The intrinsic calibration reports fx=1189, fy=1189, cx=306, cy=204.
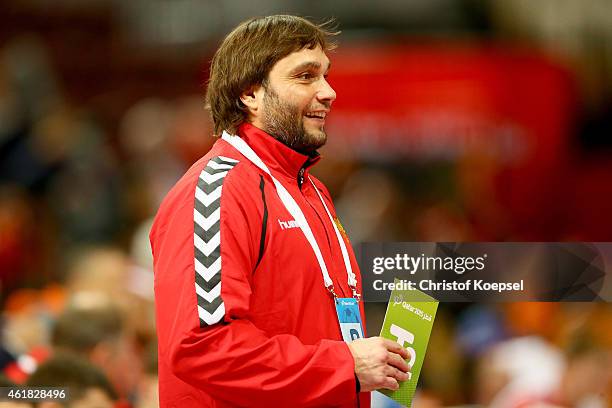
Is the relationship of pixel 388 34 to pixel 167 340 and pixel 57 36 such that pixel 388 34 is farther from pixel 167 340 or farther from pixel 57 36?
pixel 167 340

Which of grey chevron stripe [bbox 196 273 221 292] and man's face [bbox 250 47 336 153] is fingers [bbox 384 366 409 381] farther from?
man's face [bbox 250 47 336 153]

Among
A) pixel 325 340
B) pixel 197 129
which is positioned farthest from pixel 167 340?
pixel 197 129

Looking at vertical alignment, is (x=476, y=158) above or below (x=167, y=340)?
above

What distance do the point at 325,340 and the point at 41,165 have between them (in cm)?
645

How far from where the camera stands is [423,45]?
9859 millimetres

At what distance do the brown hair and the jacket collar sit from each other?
0.21ft

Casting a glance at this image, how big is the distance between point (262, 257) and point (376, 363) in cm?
39

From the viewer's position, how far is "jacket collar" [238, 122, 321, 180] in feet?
10.5

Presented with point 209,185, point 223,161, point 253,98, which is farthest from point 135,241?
point 209,185

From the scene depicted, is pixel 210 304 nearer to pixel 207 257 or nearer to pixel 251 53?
pixel 207 257

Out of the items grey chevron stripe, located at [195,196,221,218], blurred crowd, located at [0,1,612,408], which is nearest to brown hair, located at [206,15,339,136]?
grey chevron stripe, located at [195,196,221,218]

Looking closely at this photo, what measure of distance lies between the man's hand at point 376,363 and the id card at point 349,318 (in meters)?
0.16

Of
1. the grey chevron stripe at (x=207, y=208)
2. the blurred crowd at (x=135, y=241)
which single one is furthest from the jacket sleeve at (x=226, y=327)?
the blurred crowd at (x=135, y=241)

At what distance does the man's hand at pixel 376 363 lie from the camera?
2924mm
